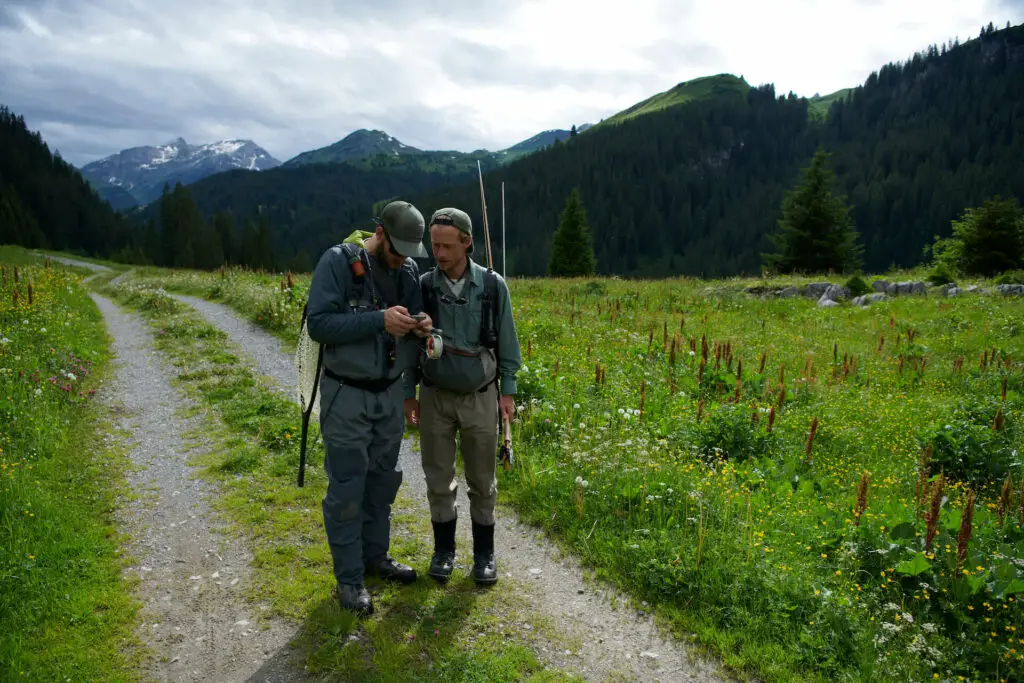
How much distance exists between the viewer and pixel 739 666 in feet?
13.6

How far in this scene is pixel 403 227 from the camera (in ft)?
13.8

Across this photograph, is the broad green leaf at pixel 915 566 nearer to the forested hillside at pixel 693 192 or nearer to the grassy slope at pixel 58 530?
the grassy slope at pixel 58 530

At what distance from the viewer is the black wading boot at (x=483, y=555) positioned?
200 inches

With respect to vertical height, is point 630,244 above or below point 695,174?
below

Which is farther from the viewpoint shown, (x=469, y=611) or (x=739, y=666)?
(x=469, y=611)

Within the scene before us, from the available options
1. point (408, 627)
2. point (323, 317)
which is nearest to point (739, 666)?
point (408, 627)

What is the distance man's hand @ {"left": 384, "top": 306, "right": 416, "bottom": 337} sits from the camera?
3979 millimetres

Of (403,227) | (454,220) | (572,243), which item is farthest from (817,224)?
(403,227)

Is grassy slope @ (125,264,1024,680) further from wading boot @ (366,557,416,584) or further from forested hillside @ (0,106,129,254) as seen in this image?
forested hillside @ (0,106,129,254)

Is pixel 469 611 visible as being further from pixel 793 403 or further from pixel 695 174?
pixel 695 174

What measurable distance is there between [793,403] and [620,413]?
12.0 feet

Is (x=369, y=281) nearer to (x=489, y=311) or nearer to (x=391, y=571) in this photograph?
(x=489, y=311)

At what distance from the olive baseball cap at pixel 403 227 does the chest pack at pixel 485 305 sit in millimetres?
484

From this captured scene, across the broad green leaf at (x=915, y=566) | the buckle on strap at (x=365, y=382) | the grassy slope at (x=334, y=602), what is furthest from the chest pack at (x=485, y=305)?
the broad green leaf at (x=915, y=566)
